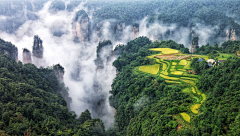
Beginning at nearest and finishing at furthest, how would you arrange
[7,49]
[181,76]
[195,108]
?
[195,108] → [181,76] → [7,49]

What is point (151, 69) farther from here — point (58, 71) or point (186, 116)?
point (58, 71)

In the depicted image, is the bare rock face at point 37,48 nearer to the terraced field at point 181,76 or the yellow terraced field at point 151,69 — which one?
the yellow terraced field at point 151,69

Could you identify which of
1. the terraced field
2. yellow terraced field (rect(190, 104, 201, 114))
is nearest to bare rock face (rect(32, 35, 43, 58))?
the terraced field

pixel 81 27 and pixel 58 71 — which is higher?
pixel 81 27

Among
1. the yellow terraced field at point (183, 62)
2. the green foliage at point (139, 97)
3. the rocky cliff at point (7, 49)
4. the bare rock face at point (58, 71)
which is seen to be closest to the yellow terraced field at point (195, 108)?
the green foliage at point (139, 97)

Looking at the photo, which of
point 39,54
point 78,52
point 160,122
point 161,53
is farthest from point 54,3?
point 160,122

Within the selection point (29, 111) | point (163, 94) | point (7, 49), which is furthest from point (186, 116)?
point (7, 49)

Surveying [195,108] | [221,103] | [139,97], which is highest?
[139,97]
